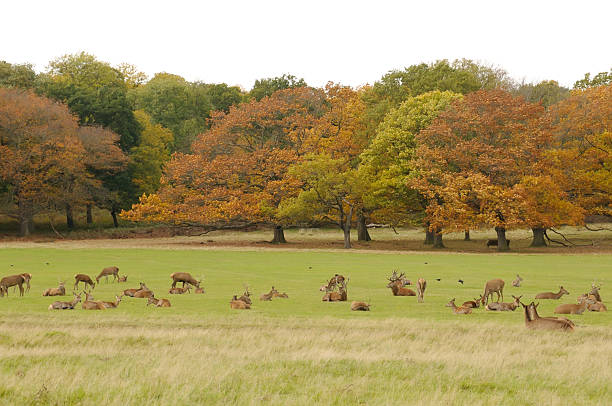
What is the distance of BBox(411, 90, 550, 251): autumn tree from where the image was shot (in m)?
50.2

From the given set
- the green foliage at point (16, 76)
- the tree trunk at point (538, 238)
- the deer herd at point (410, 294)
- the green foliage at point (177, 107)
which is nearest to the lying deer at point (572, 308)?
the deer herd at point (410, 294)

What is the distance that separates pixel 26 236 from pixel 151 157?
721 inches

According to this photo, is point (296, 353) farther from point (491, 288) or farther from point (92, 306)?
point (491, 288)

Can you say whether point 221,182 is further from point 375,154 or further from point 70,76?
point 70,76

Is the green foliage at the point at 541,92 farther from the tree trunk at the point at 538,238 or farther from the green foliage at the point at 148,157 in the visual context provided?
the green foliage at the point at 148,157

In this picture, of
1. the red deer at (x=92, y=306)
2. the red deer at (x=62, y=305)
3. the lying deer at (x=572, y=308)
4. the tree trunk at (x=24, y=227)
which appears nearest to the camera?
the lying deer at (x=572, y=308)

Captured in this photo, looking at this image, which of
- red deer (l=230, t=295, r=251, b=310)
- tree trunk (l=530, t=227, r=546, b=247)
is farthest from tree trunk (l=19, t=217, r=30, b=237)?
red deer (l=230, t=295, r=251, b=310)

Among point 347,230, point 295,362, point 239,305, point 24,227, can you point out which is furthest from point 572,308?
A: point 24,227

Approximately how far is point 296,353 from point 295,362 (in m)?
0.86

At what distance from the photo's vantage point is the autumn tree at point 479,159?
165 feet

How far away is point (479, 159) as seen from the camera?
51156 millimetres

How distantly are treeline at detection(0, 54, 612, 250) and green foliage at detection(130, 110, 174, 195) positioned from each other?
0.42 m

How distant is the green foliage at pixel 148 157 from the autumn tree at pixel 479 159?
1395 inches

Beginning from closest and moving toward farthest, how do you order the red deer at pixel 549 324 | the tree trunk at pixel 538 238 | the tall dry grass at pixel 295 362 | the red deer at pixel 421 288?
the tall dry grass at pixel 295 362, the red deer at pixel 549 324, the red deer at pixel 421 288, the tree trunk at pixel 538 238
